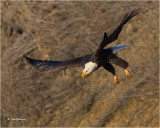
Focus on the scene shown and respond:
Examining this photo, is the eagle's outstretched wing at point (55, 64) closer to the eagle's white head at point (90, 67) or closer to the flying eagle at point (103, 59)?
the flying eagle at point (103, 59)

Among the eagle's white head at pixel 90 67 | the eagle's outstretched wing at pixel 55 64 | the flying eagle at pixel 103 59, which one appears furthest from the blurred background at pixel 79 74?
the eagle's white head at pixel 90 67

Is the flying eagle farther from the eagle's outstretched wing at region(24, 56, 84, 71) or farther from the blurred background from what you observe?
the blurred background

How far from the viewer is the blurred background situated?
13.6 metres

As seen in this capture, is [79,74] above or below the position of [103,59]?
below

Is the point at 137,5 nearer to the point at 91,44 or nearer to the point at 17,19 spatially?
the point at 91,44

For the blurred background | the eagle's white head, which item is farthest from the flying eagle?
the blurred background

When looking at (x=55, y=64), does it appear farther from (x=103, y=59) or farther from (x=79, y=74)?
(x=79, y=74)

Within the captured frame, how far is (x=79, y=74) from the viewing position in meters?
14.6

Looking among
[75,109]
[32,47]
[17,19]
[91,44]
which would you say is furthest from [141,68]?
[17,19]

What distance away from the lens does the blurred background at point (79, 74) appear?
13625mm

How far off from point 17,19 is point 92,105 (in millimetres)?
6178

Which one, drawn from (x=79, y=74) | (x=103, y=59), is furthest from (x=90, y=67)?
(x=79, y=74)

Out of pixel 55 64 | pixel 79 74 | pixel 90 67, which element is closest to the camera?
pixel 90 67

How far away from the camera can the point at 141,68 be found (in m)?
13.1
